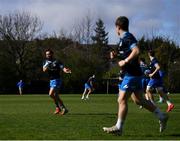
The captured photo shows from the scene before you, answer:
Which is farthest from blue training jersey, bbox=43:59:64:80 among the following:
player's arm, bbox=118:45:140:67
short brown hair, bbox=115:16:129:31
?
player's arm, bbox=118:45:140:67

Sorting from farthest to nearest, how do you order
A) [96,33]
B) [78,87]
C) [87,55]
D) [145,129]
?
[96,33], [87,55], [78,87], [145,129]

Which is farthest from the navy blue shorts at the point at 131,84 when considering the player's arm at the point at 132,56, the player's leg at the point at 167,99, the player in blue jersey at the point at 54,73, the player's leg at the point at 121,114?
the player's leg at the point at 167,99

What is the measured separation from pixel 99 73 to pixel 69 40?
809 inches

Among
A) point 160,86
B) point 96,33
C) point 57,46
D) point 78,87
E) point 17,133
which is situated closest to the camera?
point 17,133

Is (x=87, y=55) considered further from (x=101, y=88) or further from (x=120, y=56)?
(x=120, y=56)

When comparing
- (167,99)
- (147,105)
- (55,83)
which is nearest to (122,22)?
(147,105)

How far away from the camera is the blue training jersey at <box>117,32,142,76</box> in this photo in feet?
34.6

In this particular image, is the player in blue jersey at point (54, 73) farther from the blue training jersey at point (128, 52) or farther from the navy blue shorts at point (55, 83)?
the blue training jersey at point (128, 52)

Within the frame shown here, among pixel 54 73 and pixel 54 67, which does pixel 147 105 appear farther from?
pixel 54 73

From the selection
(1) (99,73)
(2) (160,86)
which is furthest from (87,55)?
(2) (160,86)

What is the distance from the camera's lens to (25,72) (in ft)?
277

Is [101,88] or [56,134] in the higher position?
[56,134]

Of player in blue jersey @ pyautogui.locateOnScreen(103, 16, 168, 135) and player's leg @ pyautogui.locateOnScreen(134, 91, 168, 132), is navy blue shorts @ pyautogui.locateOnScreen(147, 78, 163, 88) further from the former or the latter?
player in blue jersey @ pyautogui.locateOnScreen(103, 16, 168, 135)

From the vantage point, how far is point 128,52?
1062 cm
